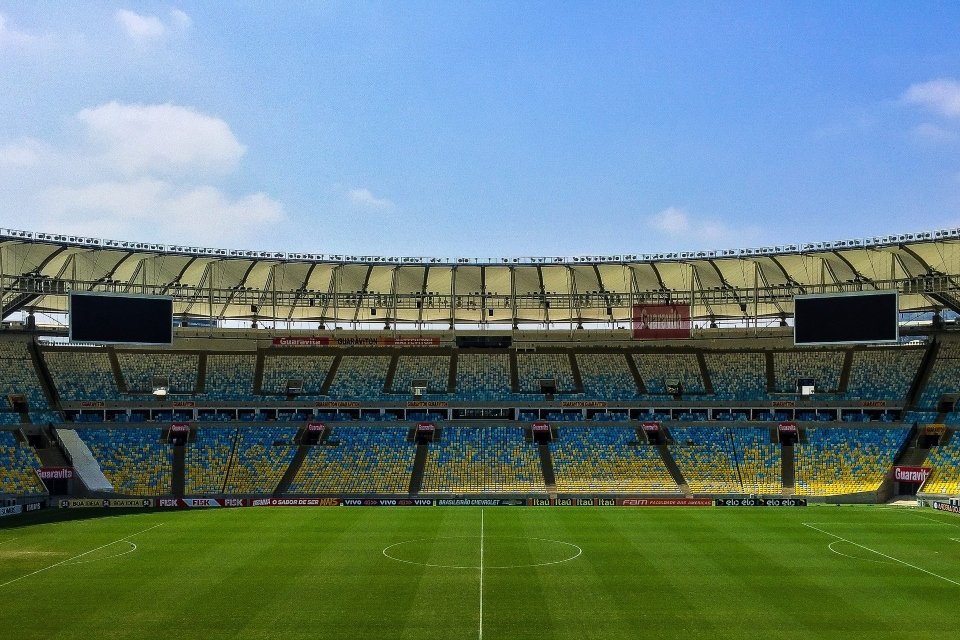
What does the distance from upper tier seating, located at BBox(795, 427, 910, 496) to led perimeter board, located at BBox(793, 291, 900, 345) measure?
7.39 metres

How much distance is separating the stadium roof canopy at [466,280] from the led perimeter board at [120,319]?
154 centimetres

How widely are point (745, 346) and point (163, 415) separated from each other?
48.4 metres

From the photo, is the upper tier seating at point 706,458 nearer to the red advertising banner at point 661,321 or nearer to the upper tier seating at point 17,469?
the red advertising banner at point 661,321

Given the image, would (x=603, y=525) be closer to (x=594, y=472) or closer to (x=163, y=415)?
(x=594, y=472)

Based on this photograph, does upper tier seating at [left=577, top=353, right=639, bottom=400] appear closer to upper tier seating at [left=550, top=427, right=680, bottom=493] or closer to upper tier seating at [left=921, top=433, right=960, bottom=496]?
upper tier seating at [left=550, top=427, right=680, bottom=493]

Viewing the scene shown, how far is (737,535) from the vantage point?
41562 mm

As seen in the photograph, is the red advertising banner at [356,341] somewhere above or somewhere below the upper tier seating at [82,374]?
above

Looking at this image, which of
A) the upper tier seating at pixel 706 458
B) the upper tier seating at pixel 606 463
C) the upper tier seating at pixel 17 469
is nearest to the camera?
the upper tier seating at pixel 17 469

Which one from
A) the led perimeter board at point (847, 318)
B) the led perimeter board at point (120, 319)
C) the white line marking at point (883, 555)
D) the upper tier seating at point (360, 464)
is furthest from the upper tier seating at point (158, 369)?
the led perimeter board at point (847, 318)

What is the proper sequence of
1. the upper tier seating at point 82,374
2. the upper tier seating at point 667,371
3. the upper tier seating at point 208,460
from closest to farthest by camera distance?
the upper tier seating at point 208,460
the upper tier seating at point 82,374
the upper tier seating at point 667,371

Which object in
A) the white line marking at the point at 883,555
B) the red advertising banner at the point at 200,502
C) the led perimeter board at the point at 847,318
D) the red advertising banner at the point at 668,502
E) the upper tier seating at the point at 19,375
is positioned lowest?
the red advertising banner at the point at 200,502

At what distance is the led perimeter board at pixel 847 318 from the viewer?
2282 inches

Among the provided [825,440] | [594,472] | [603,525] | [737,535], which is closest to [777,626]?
[737,535]

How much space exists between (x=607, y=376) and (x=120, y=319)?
3791 centimetres
